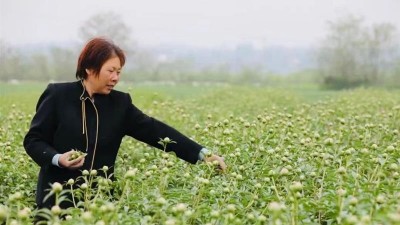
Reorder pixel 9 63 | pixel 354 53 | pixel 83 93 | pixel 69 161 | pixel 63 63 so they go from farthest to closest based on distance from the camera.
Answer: pixel 63 63 → pixel 9 63 → pixel 354 53 → pixel 83 93 → pixel 69 161

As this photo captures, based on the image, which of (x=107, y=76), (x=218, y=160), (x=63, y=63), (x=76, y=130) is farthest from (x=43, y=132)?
(x=63, y=63)

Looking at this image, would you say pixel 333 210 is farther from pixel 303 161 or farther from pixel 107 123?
pixel 107 123

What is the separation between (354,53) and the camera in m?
40.1

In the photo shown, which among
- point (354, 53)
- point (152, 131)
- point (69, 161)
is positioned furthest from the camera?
point (354, 53)

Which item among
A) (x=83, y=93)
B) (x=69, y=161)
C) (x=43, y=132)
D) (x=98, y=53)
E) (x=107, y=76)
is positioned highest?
(x=98, y=53)

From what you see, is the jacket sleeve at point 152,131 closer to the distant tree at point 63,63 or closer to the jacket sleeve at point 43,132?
the jacket sleeve at point 43,132

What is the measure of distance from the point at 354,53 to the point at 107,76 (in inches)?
1521

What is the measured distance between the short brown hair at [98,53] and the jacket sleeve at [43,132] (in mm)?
255

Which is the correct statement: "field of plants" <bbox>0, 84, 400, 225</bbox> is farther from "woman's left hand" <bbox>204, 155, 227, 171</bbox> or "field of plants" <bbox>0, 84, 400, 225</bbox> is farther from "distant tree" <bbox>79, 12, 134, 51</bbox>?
"distant tree" <bbox>79, 12, 134, 51</bbox>

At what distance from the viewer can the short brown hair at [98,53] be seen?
3250mm

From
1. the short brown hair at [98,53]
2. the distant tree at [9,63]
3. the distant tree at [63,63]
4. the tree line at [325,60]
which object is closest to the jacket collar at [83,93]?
the short brown hair at [98,53]

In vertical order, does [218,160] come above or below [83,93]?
below

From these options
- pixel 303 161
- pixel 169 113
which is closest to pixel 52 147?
pixel 303 161

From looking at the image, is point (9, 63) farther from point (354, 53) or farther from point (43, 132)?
point (43, 132)
